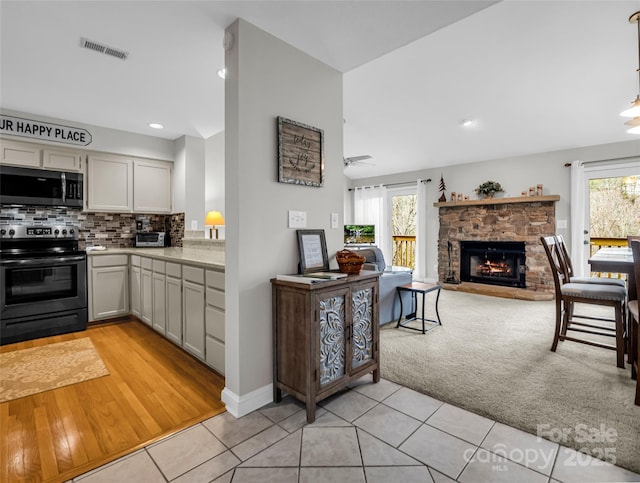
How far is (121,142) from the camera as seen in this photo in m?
4.23

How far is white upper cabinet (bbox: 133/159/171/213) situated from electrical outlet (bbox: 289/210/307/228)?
10.2ft

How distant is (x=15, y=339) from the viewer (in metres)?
3.28

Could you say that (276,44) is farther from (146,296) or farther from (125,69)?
(146,296)

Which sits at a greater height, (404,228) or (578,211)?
(578,211)

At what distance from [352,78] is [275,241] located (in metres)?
2.12

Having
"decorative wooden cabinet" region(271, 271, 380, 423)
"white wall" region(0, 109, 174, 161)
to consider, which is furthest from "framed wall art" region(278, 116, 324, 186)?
"white wall" region(0, 109, 174, 161)

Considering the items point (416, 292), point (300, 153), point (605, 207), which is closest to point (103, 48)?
point (300, 153)

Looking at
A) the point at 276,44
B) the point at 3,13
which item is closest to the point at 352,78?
the point at 276,44

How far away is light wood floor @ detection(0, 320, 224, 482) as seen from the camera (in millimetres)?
1611

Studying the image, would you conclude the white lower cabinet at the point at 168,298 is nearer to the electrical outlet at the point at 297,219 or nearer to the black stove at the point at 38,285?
the black stove at the point at 38,285

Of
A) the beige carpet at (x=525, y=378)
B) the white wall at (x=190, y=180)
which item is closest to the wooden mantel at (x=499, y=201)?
the beige carpet at (x=525, y=378)

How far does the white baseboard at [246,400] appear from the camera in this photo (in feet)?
6.52

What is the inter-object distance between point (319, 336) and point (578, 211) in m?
5.08

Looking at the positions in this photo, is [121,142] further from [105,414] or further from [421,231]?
[421,231]
